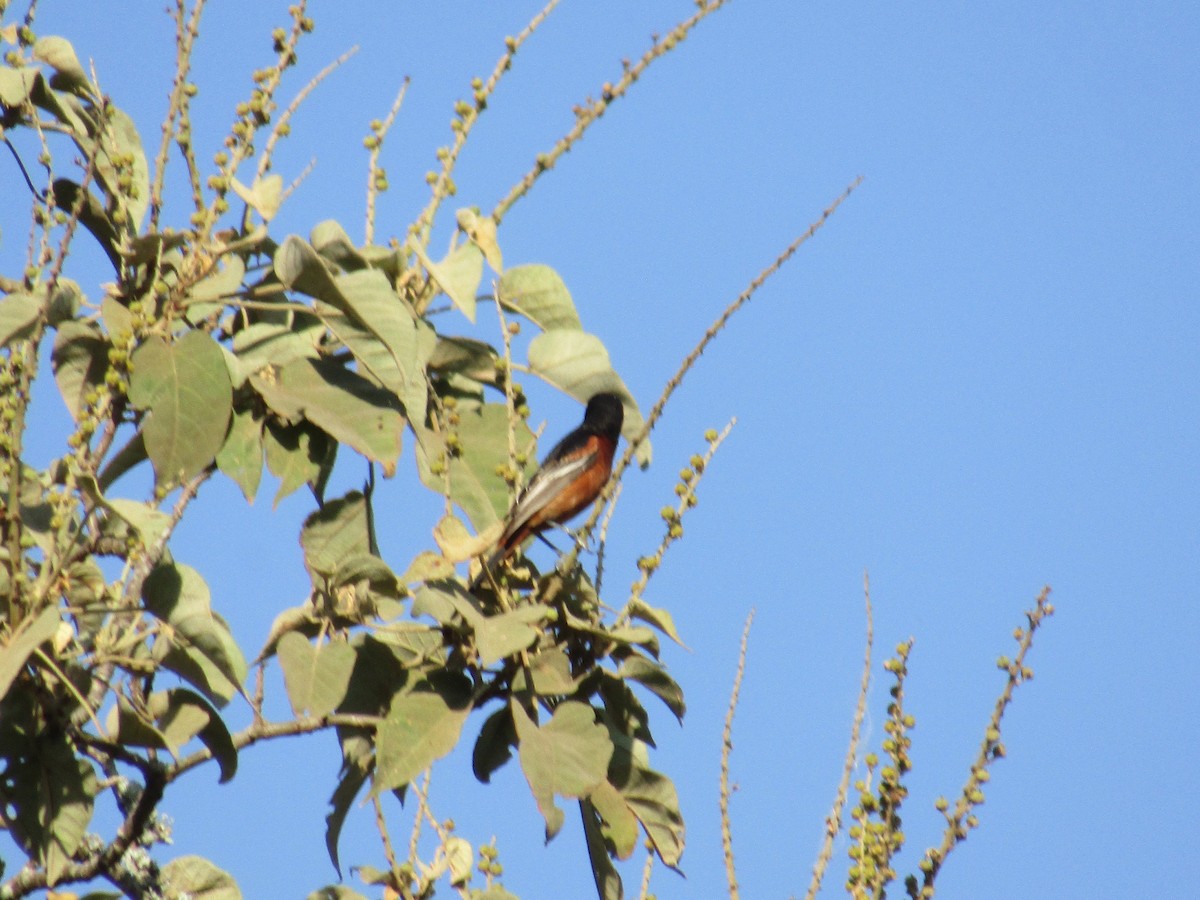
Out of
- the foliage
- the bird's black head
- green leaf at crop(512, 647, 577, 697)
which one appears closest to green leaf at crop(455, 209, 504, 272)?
the foliage

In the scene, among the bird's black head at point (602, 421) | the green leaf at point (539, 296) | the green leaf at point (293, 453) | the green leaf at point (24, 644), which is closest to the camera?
the green leaf at point (24, 644)

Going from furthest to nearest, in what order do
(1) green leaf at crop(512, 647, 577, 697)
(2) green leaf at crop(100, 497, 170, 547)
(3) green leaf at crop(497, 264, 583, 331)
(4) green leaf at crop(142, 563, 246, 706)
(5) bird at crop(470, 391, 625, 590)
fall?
(5) bird at crop(470, 391, 625, 590) < (3) green leaf at crop(497, 264, 583, 331) < (1) green leaf at crop(512, 647, 577, 697) < (4) green leaf at crop(142, 563, 246, 706) < (2) green leaf at crop(100, 497, 170, 547)

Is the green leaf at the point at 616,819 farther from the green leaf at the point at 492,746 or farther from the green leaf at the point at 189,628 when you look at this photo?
the green leaf at the point at 189,628

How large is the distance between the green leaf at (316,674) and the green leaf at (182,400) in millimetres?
369

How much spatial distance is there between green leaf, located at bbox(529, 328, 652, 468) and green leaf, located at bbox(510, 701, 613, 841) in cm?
60

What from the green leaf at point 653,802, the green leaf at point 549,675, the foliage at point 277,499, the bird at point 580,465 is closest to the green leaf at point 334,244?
the foliage at point 277,499

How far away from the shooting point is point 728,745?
8.79 ft

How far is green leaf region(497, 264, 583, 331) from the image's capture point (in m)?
3.10

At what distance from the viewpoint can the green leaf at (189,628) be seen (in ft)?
8.32

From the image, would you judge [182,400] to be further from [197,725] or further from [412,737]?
[412,737]

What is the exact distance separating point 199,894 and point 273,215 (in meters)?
1.32

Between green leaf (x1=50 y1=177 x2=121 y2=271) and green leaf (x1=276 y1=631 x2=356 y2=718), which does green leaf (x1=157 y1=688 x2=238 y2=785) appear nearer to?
green leaf (x1=276 y1=631 x2=356 y2=718)

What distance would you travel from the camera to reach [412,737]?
2555mm

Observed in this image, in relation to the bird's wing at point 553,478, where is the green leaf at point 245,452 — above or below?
below
